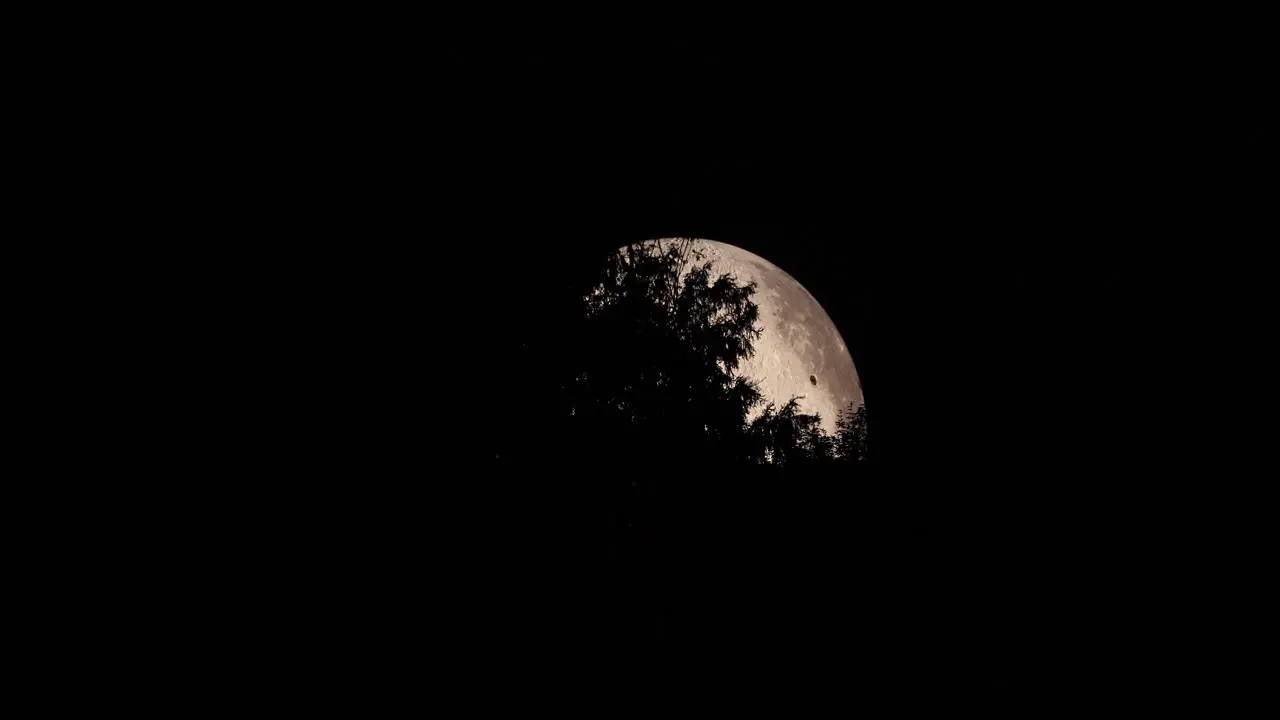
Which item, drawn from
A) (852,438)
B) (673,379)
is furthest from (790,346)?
(673,379)

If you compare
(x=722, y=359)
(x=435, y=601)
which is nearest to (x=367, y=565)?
(x=435, y=601)

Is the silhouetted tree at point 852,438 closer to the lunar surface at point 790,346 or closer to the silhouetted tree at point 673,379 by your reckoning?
the silhouetted tree at point 673,379

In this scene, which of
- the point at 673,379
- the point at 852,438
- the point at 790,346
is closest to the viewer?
the point at 673,379

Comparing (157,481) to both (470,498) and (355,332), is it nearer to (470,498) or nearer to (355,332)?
(355,332)

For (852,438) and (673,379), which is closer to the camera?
(673,379)

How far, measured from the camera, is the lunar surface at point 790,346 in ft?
13.7

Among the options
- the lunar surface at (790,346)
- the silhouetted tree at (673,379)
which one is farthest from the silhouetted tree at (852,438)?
the lunar surface at (790,346)

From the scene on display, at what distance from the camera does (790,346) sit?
14.9 ft

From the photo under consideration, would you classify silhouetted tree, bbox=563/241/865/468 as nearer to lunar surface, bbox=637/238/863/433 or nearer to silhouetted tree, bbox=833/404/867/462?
silhouetted tree, bbox=833/404/867/462

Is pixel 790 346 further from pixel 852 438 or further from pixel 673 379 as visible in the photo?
pixel 673 379

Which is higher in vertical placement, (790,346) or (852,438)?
(790,346)

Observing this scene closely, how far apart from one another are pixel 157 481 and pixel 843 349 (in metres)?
5.48

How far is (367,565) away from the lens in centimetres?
427

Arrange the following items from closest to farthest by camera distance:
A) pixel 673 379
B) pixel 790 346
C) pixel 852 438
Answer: pixel 673 379 → pixel 852 438 → pixel 790 346
